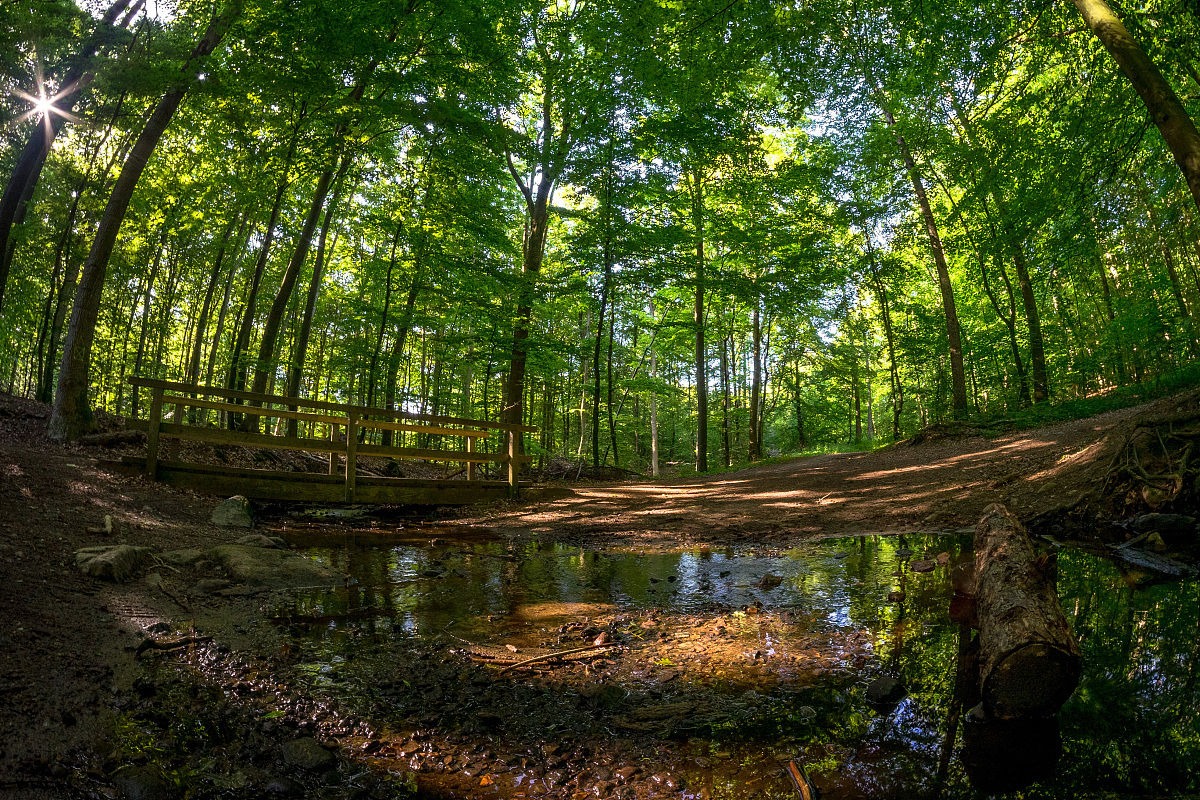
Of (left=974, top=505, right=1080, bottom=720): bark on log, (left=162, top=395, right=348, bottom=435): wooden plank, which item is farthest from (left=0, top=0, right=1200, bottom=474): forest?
(left=974, top=505, right=1080, bottom=720): bark on log

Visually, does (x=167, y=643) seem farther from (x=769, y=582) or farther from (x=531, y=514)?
(x=531, y=514)

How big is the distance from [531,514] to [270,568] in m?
5.63

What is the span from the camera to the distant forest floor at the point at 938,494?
5.87 m

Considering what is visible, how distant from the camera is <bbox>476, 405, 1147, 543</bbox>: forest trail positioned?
6.94m

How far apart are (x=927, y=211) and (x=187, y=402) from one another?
19.1 m

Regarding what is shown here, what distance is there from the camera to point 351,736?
7.62 feet

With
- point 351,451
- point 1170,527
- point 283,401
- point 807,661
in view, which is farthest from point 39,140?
point 1170,527

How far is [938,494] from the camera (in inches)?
317

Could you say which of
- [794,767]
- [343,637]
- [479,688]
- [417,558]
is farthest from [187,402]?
[794,767]

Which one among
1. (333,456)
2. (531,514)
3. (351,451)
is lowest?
(531,514)

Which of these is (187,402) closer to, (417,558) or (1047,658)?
(417,558)

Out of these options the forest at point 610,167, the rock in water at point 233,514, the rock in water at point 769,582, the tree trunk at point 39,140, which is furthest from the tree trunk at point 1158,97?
the tree trunk at point 39,140

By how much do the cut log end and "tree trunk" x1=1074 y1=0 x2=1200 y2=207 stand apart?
6.07 meters

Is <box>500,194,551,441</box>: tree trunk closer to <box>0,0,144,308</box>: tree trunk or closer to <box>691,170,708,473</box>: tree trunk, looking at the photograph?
<box>691,170,708,473</box>: tree trunk
